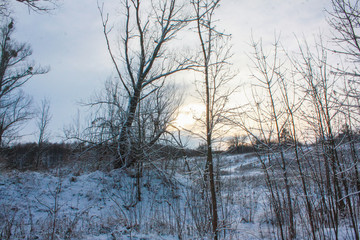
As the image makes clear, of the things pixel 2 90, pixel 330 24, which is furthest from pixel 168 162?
pixel 2 90

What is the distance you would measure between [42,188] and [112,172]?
2563 millimetres

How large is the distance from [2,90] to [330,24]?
19.6 m

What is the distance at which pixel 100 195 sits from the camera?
284 inches

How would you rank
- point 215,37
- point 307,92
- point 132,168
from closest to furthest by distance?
1. point 215,37
2. point 307,92
3. point 132,168

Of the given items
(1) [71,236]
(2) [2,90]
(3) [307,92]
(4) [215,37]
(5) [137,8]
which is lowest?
(1) [71,236]

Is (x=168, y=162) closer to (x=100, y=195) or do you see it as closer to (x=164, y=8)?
(x=100, y=195)

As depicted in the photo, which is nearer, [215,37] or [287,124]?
[215,37]

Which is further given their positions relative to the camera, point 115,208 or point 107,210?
point 115,208

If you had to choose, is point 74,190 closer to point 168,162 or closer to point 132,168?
point 132,168

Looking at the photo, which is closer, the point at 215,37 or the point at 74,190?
the point at 215,37

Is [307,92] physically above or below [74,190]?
above

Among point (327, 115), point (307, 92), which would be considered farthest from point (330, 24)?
point (327, 115)

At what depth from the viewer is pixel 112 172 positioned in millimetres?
8719

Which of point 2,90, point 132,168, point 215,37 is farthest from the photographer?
point 2,90
